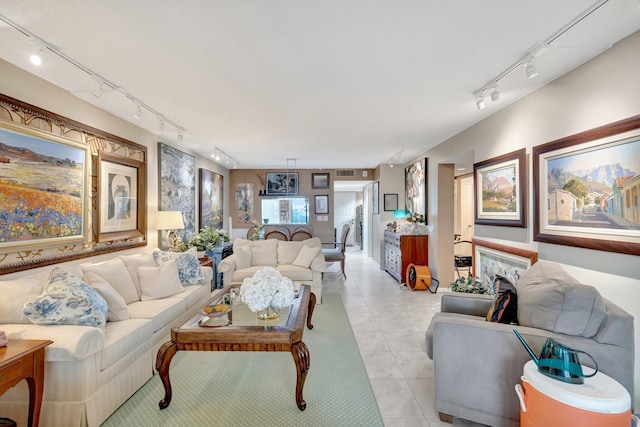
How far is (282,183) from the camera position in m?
7.67

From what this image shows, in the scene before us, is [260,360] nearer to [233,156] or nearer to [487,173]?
[487,173]

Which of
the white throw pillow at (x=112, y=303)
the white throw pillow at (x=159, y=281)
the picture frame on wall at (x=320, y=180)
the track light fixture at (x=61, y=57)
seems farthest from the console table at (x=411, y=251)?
the track light fixture at (x=61, y=57)

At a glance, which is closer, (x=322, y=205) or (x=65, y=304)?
(x=65, y=304)

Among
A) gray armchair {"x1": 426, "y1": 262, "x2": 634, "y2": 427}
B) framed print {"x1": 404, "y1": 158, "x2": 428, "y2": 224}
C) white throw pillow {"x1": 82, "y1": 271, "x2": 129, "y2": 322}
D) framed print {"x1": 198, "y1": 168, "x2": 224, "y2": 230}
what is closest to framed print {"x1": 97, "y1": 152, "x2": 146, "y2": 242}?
white throw pillow {"x1": 82, "y1": 271, "x2": 129, "y2": 322}

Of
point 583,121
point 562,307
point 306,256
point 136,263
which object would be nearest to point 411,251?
point 306,256

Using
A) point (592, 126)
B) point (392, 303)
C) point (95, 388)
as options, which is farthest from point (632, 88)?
point (95, 388)

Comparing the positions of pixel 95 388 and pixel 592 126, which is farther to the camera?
pixel 592 126

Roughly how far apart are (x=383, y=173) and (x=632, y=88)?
16.3 ft

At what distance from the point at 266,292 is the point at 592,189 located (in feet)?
8.62

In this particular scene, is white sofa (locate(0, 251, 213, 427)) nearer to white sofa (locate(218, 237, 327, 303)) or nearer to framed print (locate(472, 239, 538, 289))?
white sofa (locate(218, 237, 327, 303))

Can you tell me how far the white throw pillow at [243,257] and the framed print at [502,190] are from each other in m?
3.45

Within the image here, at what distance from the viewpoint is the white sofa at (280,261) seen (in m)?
4.46

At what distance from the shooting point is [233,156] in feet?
19.6

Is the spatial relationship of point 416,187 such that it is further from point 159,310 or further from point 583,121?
point 159,310
